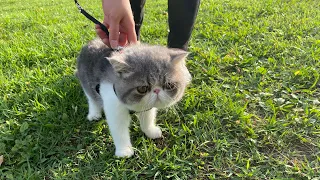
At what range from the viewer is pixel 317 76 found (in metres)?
2.53

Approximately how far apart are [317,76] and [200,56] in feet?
3.72

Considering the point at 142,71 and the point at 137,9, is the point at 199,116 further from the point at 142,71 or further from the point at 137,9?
the point at 137,9

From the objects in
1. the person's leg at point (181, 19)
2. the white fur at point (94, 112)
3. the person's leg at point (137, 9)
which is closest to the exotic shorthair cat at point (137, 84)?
the white fur at point (94, 112)

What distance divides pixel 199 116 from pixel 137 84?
719 mm

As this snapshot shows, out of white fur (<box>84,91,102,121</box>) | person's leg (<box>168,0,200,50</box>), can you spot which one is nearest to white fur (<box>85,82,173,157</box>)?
white fur (<box>84,91,102,121</box>)

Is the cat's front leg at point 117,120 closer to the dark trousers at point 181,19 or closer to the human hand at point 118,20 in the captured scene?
the human hand at point 118,20

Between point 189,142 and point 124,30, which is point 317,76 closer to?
point 189,142

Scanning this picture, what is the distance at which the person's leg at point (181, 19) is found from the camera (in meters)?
2.52

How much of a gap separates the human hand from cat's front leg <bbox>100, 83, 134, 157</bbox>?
1.19 ft

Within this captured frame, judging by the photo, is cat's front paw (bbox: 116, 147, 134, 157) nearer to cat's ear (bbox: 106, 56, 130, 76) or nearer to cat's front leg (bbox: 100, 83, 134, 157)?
cat's front leg (bbox: 100, 83, 134, 157)

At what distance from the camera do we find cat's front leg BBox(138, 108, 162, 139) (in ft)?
6.61

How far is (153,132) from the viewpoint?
2049 mm

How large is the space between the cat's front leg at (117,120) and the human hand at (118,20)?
361 millimetres

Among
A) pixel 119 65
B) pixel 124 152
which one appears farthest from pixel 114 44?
pixel 124 152
